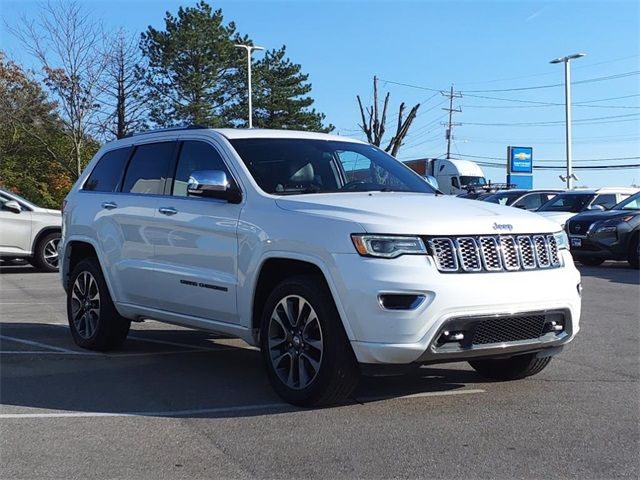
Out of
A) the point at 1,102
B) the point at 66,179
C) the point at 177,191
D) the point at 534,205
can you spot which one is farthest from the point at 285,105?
the point at 177,191

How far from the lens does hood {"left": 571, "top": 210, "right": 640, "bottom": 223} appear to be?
15.6 m

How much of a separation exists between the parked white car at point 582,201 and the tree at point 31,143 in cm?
1926

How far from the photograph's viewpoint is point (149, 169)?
→ 6.80 metres

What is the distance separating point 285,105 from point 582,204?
32.5 metres

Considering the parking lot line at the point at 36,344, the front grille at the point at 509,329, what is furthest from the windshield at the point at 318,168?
the parking lot line at the point at 36,344

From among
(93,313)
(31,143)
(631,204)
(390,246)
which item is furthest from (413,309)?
Answer: (31,143)

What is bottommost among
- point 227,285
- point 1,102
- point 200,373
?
point 200,373

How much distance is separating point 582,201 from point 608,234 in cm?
367

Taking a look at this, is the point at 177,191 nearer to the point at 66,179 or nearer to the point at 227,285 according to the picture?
the point at 227,285

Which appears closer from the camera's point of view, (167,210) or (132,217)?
(167,210)

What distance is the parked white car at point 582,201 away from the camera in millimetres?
18719

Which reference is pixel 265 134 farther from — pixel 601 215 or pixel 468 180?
pixel 468 180

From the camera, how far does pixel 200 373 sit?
6.31 m

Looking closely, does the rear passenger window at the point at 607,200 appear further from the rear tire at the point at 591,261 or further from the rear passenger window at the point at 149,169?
the rear passenger window at the point at 149,169
